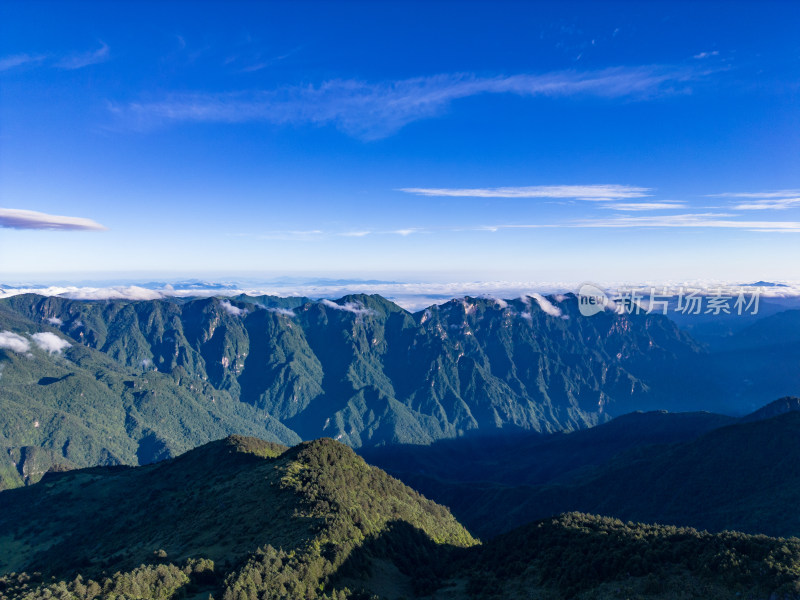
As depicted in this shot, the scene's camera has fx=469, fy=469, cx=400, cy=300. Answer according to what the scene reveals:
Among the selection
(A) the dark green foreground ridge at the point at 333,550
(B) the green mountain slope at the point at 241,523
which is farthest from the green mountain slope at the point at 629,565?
(B) the green mountain slope at the point at 241,523

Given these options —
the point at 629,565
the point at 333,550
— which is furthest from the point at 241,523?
the point at 629,565

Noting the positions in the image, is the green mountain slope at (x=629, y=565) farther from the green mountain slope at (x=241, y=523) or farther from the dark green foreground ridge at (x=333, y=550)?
the green mountain slope at (x=241, y=523)

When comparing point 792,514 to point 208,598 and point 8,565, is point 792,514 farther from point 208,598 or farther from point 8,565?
point 8,565

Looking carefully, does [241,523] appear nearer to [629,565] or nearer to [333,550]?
[333,550]

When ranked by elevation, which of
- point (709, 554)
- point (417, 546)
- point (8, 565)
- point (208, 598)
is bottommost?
point (8, 565)

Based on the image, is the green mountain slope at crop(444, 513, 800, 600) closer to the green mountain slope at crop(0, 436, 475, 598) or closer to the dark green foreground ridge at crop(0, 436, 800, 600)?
the dark green foreground ridge at crop(0, 436, 800, 600)

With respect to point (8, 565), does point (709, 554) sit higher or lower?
higher

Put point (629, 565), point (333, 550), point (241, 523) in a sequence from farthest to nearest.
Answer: point (241, 523), point (333, 550), point (629, 565)

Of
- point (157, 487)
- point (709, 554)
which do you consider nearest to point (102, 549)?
point (157, 487)
